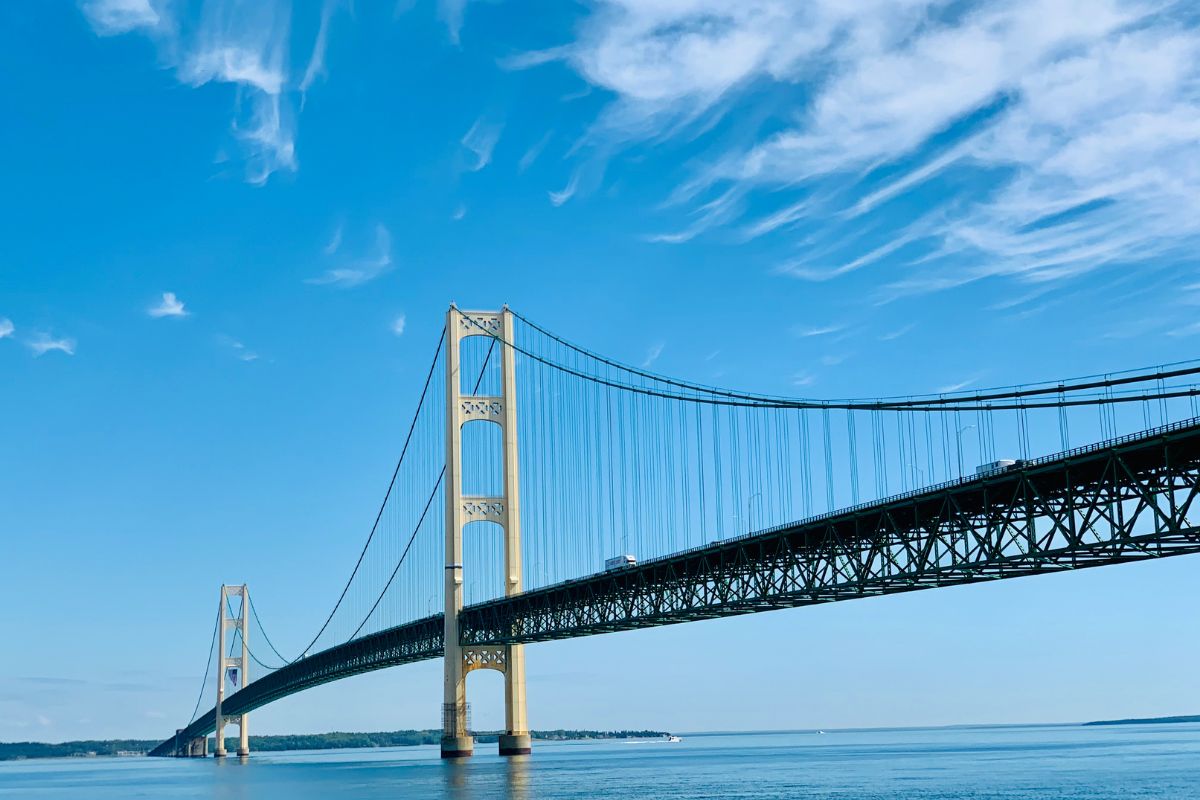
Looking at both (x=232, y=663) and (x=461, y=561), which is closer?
(x=461, y=561)

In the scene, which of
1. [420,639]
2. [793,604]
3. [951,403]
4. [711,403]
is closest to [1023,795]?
[793,604]

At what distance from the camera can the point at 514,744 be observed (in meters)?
79.8

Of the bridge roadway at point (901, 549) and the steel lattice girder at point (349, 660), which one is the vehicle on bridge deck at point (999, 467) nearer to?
the bridge roadway at point (901, 549)

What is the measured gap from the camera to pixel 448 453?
3164 inches

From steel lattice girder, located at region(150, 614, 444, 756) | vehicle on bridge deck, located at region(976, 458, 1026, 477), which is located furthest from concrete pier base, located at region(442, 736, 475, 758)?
vehicle on bridge deck, located at region(976, 458, 1026, 477)

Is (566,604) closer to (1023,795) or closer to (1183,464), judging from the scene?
(1023,795)

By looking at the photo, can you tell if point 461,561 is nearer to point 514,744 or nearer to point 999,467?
point 514,744

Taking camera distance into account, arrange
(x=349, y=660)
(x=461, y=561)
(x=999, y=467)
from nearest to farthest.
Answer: (x=999, y=467) < (x=461, y=561) < (x=349, y=660)

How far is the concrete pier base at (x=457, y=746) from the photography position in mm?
79950

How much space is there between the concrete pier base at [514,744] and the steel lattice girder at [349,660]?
243 inches

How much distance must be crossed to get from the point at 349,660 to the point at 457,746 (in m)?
25.3

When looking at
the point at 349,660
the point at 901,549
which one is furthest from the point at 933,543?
the point at 349,660

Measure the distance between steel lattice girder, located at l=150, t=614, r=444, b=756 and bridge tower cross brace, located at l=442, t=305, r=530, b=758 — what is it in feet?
12.4

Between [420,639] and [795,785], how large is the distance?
109 feet
